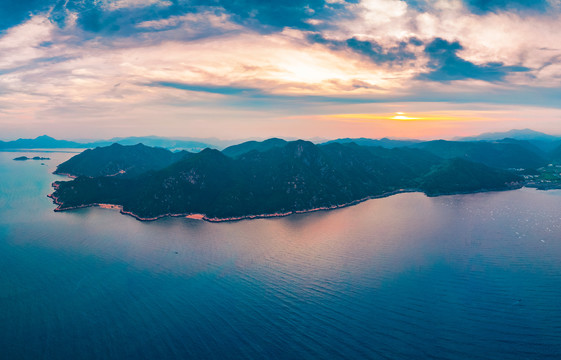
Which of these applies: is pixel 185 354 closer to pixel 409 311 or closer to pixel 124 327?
pixel 124 327

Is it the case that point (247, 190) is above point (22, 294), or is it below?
above

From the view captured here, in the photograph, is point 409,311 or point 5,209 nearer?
point 409,311

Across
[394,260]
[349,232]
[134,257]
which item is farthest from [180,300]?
[349,232]

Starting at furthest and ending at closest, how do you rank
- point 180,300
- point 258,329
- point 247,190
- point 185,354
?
point 247,190 < point 180,300 < point 258,329 < point 185,354

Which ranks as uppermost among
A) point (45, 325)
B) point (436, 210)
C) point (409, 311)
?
point (436, 210)

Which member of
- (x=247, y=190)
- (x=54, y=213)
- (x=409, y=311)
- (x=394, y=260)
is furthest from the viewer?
(x=247, y=190)

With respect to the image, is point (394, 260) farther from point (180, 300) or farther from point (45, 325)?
point (45, 325)

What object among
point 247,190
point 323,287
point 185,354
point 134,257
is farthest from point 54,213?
point 323,287
